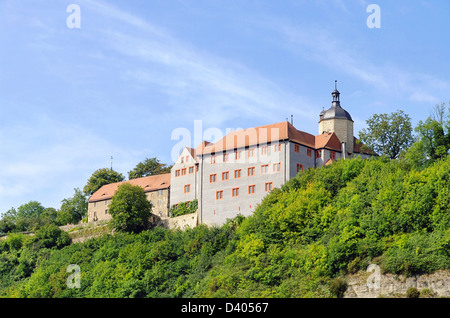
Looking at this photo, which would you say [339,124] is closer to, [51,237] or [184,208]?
[184,208]

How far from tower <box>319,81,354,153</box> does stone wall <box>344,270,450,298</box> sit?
28.2 metres

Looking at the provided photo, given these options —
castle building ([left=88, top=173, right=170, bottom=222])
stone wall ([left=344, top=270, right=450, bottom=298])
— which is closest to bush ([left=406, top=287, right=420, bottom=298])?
stone wall ([left=344, top=270, right=450, bottom=298])

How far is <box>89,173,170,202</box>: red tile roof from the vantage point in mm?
101812

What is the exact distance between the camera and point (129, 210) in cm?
9375

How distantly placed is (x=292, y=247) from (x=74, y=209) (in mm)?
51550

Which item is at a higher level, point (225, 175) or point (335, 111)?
point (335, 111)

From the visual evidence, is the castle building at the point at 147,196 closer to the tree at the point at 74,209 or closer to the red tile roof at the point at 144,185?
the red tile roof at the point at 144,185

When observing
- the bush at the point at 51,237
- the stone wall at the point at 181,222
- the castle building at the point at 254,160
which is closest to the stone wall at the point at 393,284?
the castle building at the point at 254,160

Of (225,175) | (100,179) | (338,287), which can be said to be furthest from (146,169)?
(338,287)

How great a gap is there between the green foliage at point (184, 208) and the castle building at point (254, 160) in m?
0.50

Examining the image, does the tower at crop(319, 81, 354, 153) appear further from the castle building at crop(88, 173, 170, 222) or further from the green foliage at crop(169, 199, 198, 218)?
the castle building at crop(88, 173, 170, 222)

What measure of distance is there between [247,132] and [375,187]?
1979 cm

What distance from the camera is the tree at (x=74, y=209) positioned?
387ft
